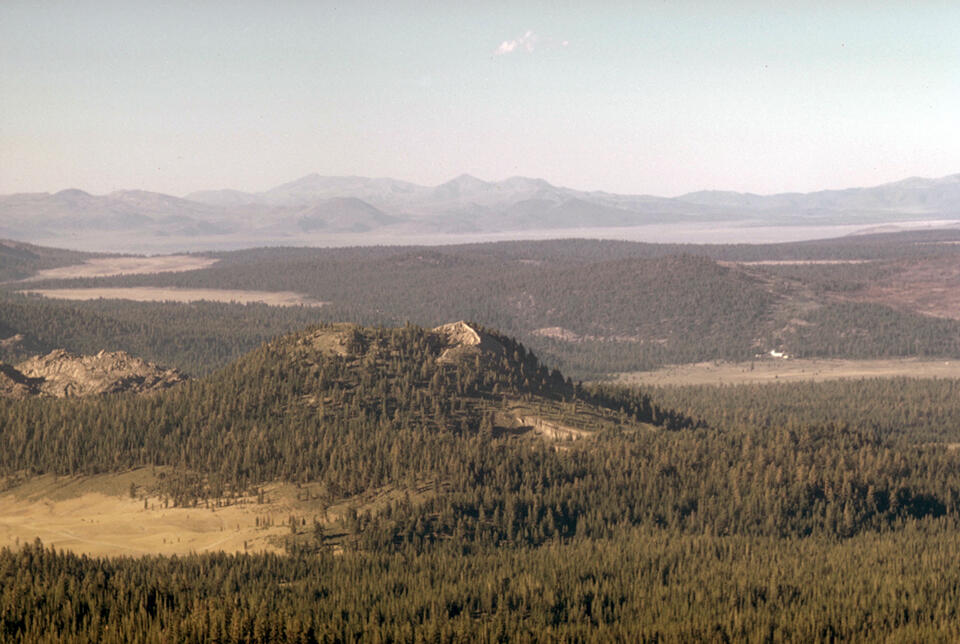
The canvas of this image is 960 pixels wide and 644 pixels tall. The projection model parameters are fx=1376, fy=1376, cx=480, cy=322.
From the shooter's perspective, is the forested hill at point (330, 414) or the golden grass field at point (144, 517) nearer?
the golden grass field at point (144, 517)

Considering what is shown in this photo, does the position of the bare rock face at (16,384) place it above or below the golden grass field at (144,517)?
above

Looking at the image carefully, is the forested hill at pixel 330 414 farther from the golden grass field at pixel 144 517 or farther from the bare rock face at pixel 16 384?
the bare rock face at pixel 16 384

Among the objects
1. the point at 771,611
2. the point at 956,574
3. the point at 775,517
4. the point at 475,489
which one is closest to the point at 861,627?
the point at 771,611

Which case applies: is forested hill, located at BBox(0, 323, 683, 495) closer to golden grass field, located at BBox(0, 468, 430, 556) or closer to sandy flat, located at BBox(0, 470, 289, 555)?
golden grass field, located at BBox(0, 468, 430, 556)

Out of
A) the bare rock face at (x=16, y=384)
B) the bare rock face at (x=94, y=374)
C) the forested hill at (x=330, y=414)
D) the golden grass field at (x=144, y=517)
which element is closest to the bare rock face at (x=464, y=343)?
the forested hill at (x=330, y=414)

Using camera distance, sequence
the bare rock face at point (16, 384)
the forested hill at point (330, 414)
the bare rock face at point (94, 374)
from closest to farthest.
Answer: the forested hill at point (330, 414)
the bare rock face at point (16, 384)
the bare rock face at point (94, 374)

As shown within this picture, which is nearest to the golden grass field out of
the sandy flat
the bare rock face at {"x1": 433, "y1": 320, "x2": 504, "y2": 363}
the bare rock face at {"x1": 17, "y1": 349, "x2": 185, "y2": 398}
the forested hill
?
the sandy flat
